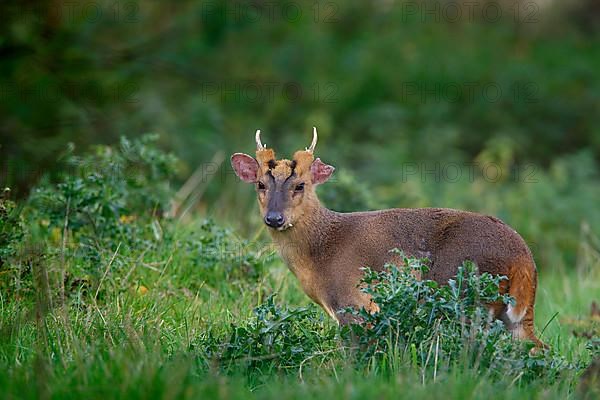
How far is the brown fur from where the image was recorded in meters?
6.32

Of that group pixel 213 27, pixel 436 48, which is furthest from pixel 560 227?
pixel 436 48

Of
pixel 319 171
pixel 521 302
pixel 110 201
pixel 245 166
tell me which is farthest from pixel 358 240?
pixel 110 201

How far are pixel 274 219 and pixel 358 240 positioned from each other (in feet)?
2.11

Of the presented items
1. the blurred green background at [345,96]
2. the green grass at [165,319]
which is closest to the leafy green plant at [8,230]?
the green grass at [165,319]

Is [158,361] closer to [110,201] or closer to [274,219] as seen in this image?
[274,219]

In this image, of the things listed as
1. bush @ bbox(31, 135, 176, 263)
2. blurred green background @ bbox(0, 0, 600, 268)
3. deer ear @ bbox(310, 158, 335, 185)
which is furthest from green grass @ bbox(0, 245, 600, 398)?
blurred green background @ bbox(0, 0, 600, 268)

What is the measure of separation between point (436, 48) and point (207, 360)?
49.0 ft

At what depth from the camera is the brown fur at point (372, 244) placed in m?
6.32

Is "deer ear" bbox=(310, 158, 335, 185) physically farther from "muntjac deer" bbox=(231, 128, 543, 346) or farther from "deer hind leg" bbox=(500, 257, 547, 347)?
"deer hind leg" bbox=(500, 257, 547, 347)

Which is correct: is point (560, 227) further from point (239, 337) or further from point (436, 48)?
point (239, 337)

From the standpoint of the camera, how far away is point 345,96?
17.9 metres

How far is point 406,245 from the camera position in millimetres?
6734

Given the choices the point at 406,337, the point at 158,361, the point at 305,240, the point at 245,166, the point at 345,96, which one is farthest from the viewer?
the point at 345,96

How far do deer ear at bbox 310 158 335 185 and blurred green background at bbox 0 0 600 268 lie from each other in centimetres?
265
